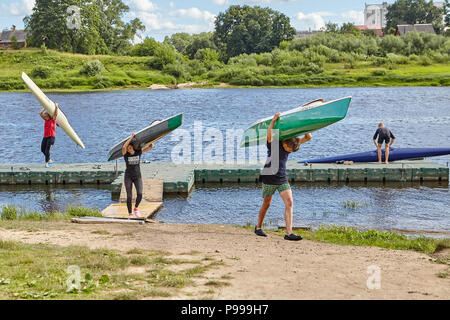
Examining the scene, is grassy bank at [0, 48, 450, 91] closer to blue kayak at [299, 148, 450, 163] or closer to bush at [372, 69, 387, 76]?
bush at [372, 69, 387, 76]

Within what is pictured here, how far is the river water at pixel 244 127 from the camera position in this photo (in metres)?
18.7

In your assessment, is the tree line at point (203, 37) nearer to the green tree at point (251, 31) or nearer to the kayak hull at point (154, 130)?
the green tree at point (251, 31)

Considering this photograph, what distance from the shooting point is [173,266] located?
945 cm

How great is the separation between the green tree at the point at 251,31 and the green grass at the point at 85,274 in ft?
381

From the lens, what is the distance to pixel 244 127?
46406 millimetres

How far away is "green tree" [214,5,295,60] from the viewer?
12575 cm

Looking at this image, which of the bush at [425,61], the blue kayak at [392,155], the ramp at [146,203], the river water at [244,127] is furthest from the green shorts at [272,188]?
the bush at [425,61]

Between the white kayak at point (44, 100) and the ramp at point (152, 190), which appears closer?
the white kayak at point (44, 100)

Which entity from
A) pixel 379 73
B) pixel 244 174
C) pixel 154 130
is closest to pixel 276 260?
pixel 154 130

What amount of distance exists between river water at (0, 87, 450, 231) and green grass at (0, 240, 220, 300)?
7550mm

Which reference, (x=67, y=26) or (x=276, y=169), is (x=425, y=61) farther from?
(x=276, y=169)

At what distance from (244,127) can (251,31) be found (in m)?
85.9

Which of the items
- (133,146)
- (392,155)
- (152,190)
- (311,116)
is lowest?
(152,190)

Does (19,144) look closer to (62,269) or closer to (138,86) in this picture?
(62,269)
